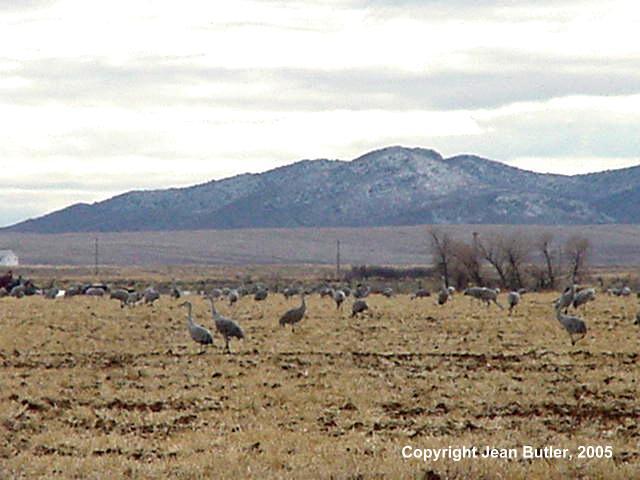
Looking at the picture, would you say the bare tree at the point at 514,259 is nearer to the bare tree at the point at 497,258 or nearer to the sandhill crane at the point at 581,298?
the bare tree at the point at 497,258

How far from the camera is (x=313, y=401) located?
18016mm

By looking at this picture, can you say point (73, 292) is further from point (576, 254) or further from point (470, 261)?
point (576, 254)

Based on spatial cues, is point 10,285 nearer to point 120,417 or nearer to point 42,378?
point 42,378

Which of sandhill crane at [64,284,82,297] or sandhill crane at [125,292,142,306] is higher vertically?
sandhill crane at [125,292,142,306]

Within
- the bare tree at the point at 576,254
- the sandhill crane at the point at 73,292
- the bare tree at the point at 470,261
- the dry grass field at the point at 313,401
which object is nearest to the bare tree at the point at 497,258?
the bare tree at the point at 470,261

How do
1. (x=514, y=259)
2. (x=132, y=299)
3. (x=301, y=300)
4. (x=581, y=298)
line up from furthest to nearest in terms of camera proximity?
(x=514, y=259)
(x=132, y=299)
(x=301, y=300)
(x=581, y=298)

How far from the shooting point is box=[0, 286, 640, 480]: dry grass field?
1322 cm

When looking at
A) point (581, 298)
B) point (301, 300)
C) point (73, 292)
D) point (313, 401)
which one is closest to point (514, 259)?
point (73, 292)

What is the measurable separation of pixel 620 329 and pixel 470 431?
16602 millimetres

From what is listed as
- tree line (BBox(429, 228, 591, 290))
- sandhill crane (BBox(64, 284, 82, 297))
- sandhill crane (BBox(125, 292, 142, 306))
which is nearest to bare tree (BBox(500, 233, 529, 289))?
tree line (BBox(429, 228, 591, 290))

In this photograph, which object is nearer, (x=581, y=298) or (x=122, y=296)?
(x=581, y=298)

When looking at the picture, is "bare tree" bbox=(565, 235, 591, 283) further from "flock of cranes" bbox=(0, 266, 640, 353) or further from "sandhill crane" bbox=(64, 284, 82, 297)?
"sandhill crane" bbox=(64, 284, 82, 297)

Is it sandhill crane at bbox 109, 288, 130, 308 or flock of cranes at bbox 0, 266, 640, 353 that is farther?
sandhill crane at bbox 109, 288, 130, 308

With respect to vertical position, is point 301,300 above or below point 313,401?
above
